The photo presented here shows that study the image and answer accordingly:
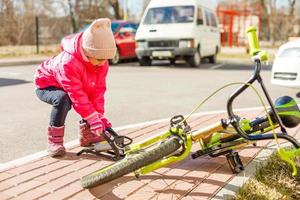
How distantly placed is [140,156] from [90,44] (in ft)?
3.62

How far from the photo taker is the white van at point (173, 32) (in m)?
13.3

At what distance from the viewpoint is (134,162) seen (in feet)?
9.88

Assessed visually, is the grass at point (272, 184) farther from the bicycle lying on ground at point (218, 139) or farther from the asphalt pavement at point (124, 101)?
the asphalt pavement at point (124, 101)

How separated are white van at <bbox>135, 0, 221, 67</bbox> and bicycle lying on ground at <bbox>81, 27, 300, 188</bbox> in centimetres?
984

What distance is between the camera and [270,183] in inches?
133

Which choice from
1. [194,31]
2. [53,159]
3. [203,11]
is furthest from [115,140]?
[203,11]

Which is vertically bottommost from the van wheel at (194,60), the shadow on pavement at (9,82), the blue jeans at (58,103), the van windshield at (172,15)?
the shadow on pavement at (9,82)

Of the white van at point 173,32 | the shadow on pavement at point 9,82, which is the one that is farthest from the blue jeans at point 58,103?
the white van at point 173,32

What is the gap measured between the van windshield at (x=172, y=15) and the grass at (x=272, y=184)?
10376 mm

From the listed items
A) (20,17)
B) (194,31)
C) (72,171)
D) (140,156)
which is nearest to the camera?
(140,156)

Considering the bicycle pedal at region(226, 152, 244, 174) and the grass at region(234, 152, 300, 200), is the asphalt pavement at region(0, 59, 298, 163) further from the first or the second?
the grass at region(234, 152, 300, 200)

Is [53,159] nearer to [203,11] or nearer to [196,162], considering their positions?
[196,162]

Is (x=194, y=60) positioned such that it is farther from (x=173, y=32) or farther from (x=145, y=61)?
(x=145, y=61)


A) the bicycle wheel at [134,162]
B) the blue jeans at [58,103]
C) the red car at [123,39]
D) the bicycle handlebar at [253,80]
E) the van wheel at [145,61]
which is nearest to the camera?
the bicycle wheel at [134,162]
